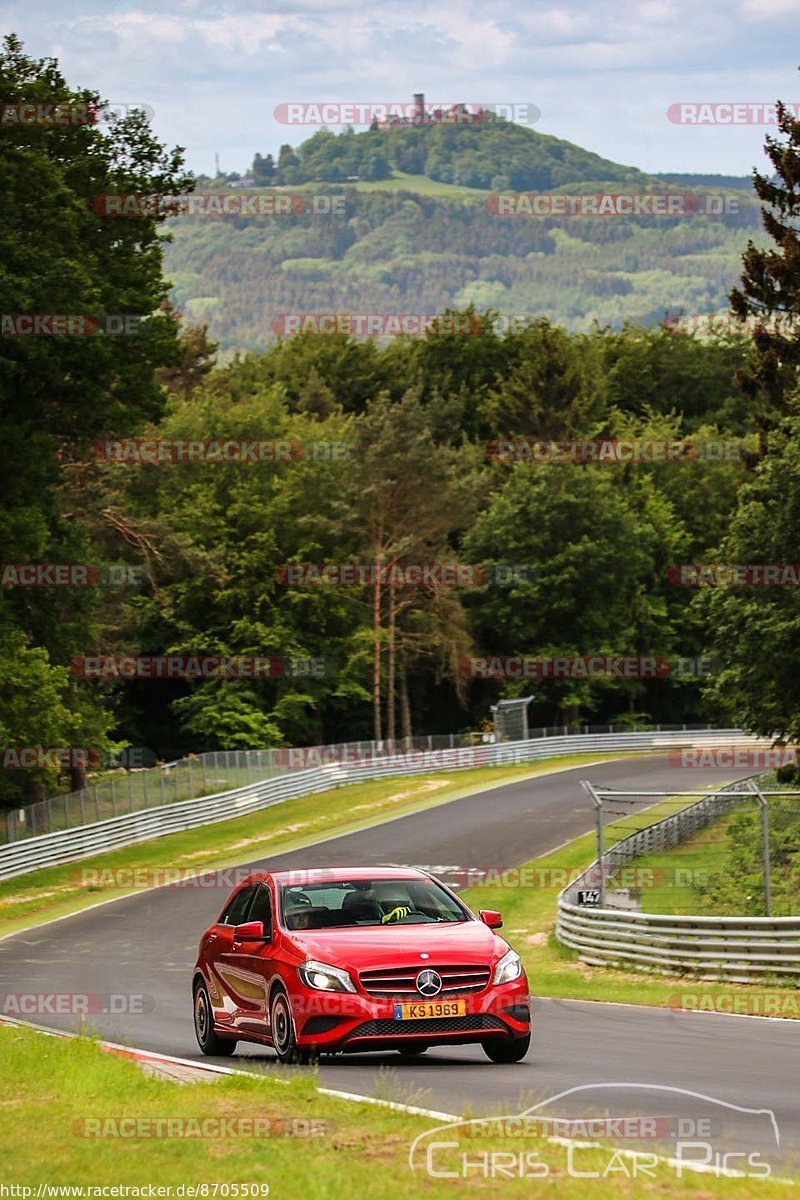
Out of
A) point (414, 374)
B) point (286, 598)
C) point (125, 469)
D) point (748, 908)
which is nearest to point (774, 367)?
point (748, 908)

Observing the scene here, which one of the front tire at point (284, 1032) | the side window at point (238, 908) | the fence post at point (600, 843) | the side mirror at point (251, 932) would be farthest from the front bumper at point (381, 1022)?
the fence post at point (600, 843)

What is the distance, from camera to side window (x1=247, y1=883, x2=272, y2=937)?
45.5 ft

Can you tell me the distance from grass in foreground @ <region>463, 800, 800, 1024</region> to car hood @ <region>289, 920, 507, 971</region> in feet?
17.0

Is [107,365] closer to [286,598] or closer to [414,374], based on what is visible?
[286,598]

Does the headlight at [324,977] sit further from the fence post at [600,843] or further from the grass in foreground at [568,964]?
the fence post at [600,843]

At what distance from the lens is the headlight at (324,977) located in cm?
1259

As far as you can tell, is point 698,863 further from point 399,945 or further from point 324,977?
point 324,977

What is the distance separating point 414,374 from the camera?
107938 mm

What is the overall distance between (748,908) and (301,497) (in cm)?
6071

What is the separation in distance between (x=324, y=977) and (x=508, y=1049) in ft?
5.08

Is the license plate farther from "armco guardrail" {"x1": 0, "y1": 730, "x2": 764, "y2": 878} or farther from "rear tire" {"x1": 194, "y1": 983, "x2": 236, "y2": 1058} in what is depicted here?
"armco guardrail" {"x1": 0, "y1": 730, "x2": 764, "y2": 878}

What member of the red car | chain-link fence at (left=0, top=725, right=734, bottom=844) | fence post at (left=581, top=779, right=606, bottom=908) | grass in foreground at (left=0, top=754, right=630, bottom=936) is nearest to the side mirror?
the red car

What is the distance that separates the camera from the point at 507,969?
12.9 metres

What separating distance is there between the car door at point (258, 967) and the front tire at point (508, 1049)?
1715mm
